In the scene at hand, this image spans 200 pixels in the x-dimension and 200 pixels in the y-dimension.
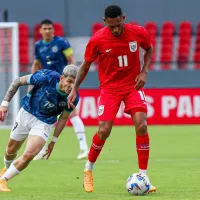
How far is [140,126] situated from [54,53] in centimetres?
445

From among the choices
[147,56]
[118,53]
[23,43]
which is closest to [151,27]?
[23,43]

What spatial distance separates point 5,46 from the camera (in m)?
16.7

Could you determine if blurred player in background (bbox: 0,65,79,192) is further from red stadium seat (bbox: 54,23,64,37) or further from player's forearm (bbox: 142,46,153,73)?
red stadium seat (bbox: 54,23,64,37)

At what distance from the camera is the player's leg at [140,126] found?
7.95 m

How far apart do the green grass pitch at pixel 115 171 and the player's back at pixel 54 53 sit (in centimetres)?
143

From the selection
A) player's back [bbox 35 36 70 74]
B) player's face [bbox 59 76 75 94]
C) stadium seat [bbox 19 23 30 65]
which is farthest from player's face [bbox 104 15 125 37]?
stadium seat [bbox 19 23 30 65]

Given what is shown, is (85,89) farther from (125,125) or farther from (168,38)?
(168,38)

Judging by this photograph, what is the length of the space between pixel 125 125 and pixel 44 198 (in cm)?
1076

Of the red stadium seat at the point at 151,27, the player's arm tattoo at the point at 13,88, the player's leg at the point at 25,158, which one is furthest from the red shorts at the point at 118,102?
the red stadium seat at the point at 151,27

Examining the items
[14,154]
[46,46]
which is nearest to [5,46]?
[46,46]

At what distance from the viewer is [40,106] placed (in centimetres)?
834

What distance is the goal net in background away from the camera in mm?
16188

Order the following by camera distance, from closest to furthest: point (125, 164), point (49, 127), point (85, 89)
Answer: point (49, 127) < point (125, 164) < point (85, 89)

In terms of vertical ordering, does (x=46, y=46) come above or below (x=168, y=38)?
above
